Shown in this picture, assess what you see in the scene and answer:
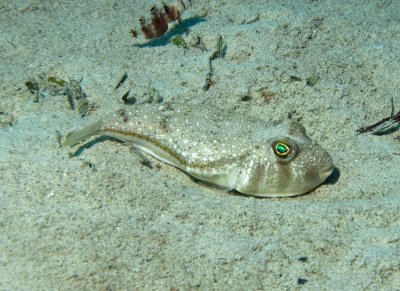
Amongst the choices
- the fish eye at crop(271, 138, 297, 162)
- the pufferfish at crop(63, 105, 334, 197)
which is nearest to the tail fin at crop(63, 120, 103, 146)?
the pufferfish at crop(63, 105, 334, 197)

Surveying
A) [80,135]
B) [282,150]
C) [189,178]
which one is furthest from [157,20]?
[282,150]

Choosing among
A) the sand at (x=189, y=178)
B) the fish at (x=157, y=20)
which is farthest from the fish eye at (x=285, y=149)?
the fish at (x=157, y=20)

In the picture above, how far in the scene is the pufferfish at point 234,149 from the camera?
3.78 metres

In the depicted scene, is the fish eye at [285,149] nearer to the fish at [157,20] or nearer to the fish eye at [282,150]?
the fish eye at [282,150]

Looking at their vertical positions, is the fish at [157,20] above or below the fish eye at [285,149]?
above

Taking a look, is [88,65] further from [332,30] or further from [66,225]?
[332,30]

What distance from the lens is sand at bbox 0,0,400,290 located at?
9.93ft

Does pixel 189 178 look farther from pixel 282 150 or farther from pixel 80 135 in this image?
pixel 80 135

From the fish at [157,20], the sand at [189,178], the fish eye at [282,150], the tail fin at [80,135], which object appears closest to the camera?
the sand at [189,178]

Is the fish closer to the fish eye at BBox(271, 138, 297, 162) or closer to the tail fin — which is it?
the tail fin

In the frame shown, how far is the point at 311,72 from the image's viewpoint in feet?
17.9

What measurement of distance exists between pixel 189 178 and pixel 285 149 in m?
1.06

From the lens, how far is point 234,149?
384 cm

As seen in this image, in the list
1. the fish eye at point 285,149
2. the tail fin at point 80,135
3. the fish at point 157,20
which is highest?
the fish at point 157,20
